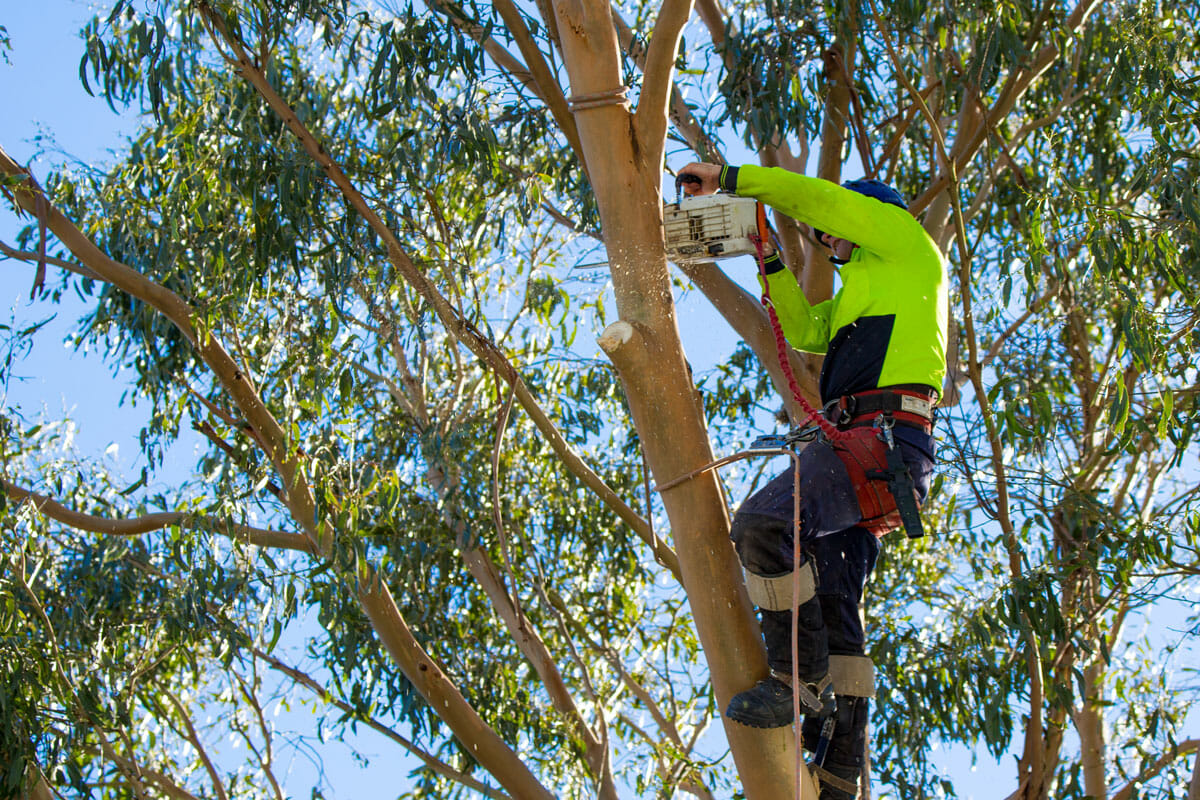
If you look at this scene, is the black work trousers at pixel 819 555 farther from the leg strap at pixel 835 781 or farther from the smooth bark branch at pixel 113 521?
the smooth bark branch at pixel 113 521

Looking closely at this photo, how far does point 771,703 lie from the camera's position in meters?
2.56

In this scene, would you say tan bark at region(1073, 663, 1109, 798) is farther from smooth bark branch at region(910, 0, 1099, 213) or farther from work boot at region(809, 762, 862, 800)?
work boot at region(809, 762, 862, 800)

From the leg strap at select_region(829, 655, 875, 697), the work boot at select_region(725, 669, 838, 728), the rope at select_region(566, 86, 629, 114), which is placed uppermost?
the rope at select_region(566, 86, 629, 114)

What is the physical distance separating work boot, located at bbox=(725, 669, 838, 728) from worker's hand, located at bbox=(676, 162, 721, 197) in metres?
1.09

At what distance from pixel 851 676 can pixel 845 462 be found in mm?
522

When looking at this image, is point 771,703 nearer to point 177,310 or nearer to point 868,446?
point 868,446

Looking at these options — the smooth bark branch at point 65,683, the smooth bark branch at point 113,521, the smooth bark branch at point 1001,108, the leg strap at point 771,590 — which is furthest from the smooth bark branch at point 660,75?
the smooth bark branch at point 65,683

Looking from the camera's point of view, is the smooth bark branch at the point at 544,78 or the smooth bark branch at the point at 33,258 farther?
the smooth bark branch at the point at 33,258

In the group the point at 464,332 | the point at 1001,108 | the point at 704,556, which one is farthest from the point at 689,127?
the point at 704,556

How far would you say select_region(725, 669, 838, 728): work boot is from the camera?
8.34 feet

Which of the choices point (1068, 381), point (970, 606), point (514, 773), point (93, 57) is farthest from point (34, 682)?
point (1068, 381)

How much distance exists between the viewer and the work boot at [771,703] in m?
2.54

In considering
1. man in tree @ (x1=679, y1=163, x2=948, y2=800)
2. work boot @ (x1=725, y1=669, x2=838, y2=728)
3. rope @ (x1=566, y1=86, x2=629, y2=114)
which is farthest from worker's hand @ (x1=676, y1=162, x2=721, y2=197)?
work boot @ (x1=725, y1=669, x2=838, y2=728)

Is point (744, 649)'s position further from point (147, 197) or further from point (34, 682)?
point (147, 197)
